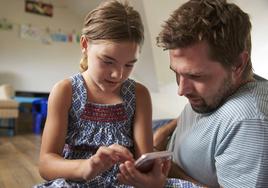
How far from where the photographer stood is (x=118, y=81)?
97cm

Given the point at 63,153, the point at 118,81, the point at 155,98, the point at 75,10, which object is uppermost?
the point at 75,10

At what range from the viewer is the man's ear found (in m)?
0.89

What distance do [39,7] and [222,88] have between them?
16.6 ft

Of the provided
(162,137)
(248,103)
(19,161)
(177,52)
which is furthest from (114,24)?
(19,161)

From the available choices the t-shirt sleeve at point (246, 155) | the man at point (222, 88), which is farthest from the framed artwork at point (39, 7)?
the t-shirt sleeve at point (246, 155)

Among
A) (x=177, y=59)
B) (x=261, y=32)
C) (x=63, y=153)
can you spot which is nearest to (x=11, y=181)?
(x=63, y=153)

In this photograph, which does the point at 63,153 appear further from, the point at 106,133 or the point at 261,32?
the point at 261,32

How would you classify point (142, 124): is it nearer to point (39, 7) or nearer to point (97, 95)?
point (97, 95)

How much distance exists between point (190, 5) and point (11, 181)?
74.8 inches

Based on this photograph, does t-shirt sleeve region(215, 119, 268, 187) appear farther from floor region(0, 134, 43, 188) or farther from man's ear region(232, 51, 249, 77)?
floor region(0, 134, 43, 188)

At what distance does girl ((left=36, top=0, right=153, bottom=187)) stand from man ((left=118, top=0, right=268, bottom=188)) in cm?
13

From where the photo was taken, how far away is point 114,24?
0.95m

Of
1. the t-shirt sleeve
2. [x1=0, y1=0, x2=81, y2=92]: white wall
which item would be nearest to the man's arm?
the t-shirt sleeve

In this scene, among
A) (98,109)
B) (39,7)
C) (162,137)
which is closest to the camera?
(98,109)
